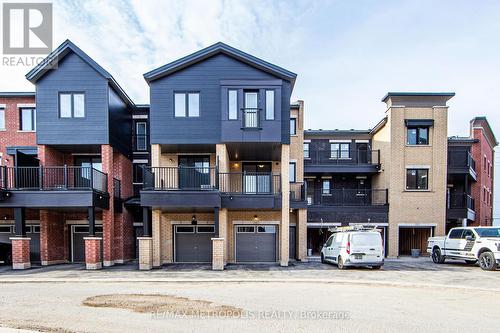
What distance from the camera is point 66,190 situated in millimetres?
15273

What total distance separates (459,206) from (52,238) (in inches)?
1036

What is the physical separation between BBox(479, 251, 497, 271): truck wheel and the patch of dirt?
519 inches

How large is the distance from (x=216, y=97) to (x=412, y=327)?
13.0 meters

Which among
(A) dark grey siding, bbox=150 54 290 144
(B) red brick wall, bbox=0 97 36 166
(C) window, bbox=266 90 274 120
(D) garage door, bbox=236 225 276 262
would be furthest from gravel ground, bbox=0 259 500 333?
(B) red brick wall, bbox=0 97 36 166

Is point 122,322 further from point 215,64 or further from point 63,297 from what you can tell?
point 215,64

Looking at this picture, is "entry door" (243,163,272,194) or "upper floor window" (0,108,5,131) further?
"upper floor window" (0,108,5,131)

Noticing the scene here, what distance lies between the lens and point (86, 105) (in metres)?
16.5

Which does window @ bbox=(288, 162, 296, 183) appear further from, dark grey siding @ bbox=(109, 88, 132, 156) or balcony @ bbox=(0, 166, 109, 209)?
balcony @ bbox=(0, 166, 109, 209)

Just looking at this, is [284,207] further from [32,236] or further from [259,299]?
[32,236]

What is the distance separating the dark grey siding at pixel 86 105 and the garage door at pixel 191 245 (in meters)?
6.25

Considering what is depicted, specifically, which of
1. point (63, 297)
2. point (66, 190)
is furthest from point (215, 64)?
point (63, 297)

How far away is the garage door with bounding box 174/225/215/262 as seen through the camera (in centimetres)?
1762

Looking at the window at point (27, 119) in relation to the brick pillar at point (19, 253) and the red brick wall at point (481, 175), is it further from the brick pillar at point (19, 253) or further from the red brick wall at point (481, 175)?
the red brick wall at point (481, 175)

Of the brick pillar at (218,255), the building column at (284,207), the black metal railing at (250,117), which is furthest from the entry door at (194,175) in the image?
the building column at (284,207)
